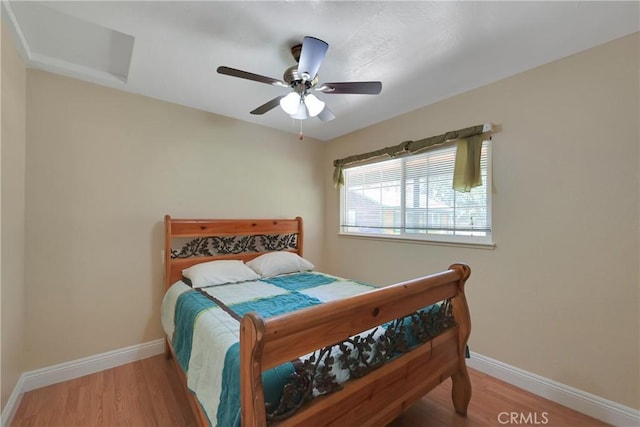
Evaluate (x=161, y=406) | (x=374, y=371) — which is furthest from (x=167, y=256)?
(x=374, y=371)

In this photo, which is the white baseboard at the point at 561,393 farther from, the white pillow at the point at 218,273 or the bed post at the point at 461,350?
the white pillow at the point at 218,273

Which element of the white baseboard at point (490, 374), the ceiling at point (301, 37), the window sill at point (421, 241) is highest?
the ceiling at point (301, 37)

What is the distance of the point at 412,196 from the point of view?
291cm

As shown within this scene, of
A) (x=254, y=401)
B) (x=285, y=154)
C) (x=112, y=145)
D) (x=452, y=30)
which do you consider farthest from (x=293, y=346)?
(x=285, y=154)

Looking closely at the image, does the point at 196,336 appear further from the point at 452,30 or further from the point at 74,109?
the point at 452,30

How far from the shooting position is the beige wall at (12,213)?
64.7 inches

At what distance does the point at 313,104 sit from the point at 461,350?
202 centimetres

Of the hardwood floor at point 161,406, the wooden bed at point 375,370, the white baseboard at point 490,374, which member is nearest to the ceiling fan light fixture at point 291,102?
the wooden bed at point 375,370

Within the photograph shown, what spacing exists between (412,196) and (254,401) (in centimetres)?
249

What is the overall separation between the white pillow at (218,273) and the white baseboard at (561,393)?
2.25 metres

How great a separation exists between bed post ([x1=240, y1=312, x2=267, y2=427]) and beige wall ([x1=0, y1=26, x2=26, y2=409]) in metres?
1.79

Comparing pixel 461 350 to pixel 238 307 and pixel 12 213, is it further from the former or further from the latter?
pixel 12 213

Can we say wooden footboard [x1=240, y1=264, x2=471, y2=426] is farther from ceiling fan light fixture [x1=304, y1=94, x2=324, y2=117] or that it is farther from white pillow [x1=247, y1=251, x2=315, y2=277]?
white pillow [x1=247, y1=251, x2=315, y2=277]

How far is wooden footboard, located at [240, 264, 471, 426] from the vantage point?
934mm
